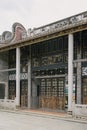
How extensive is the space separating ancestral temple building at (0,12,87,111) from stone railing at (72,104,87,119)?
54 cm

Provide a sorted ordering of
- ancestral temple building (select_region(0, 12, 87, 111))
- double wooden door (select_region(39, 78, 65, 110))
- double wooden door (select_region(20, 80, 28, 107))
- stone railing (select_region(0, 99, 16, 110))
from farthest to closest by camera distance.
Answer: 1. double wooden door (select_region(20, 80, 28, 107))
2. stone railing (select_region(0, 99, 16, 110))
3. double wooden door (select_region(39, 78, 65, 110))
4. ancestral temple building (select_region(0, 12, 87, 111))

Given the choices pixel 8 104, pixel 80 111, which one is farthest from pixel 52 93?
pixel 80 111

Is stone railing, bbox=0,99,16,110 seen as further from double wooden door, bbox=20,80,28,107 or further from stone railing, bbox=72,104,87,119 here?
stone railing, bbox=72,104,87,119

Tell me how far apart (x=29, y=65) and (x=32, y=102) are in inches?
136

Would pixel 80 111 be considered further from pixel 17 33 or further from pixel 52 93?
pixel 17 33

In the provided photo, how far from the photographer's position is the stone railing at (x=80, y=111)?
19.2 metres

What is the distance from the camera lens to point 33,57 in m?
27.2

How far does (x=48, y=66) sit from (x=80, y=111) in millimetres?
7057

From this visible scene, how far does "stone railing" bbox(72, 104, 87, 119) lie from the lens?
19.2 m

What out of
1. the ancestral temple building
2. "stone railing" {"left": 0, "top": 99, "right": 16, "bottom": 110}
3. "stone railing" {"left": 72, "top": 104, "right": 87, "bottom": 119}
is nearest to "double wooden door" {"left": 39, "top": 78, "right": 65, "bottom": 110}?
the ancestral temple building

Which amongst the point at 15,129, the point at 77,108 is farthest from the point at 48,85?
the point at 15,129

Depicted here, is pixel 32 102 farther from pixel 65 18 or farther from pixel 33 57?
pixel 65 18

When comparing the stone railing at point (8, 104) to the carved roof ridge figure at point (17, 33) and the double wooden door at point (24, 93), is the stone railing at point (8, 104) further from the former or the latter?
the carved roof ridge figure at point (17, 33)

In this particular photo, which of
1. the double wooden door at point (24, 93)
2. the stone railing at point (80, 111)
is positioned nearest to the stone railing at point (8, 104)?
the double wooden door at point (24, 93)
